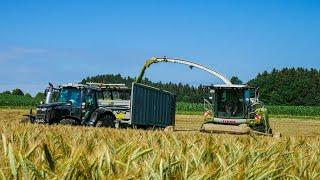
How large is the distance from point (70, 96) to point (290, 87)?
114269 mm

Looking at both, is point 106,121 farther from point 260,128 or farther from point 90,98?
point 260,128

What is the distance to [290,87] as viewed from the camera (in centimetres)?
13100

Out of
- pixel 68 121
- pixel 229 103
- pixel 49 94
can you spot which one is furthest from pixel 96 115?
pixel 229 103

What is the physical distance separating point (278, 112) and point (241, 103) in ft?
231

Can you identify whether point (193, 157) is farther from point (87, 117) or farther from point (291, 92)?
point (291, 92)

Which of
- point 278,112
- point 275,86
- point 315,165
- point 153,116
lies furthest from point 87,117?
point 275,86

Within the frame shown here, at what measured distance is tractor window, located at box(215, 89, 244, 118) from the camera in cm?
2502

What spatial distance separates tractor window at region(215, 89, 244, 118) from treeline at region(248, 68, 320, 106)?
101m

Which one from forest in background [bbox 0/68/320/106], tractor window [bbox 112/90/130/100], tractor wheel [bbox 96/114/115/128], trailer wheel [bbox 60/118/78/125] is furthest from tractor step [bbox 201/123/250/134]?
forest in background [bbox 0/68/320/106]

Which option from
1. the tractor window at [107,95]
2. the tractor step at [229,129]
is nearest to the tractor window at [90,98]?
the tractor step at [229,129]

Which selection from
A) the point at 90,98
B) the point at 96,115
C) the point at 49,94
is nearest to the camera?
the point at 96,115

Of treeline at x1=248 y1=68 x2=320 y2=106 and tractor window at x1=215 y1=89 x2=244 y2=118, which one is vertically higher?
treeline at x1=248 y1=68 x2=320 y2=106

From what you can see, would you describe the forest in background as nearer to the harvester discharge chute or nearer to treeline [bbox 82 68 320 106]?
treeline [bbox 82 68 320 106]

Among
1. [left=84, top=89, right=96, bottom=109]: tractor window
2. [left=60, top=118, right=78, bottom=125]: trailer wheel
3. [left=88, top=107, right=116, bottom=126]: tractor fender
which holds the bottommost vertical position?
[left=60, top=118, right=78, bottom=125]: trailer wheel
